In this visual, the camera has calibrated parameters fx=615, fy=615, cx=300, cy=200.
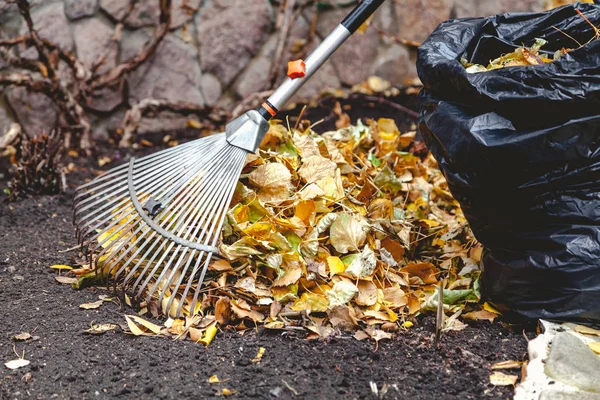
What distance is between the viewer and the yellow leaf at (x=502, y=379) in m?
1.42

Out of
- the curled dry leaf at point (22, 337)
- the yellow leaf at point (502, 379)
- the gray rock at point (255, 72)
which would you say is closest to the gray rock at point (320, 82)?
the gray rock at point (255, 72)

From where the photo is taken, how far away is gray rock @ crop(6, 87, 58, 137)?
3.17 meters

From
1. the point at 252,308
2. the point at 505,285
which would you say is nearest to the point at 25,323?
the point at 252,308

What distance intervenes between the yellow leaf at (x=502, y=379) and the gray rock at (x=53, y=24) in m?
2.66

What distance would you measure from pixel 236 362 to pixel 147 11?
2.41 meters

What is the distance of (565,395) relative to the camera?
4.46 ft

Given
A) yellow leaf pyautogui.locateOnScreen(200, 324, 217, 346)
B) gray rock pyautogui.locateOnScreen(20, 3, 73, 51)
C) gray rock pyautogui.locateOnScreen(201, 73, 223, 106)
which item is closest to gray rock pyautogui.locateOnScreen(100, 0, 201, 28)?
gray rock pyautogui.locateOnScreen(20, 3, 73, 51)

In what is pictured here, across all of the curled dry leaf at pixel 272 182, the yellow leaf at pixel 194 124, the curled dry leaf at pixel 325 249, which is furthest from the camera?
the yellow leaf at pixel 194 124

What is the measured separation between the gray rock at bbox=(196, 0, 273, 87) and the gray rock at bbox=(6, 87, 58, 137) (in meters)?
0.87

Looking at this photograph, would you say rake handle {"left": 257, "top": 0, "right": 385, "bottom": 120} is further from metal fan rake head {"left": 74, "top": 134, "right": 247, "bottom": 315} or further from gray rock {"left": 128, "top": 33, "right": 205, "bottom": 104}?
gray rock {"left": 128, "top": 33, "right": 205, "bottom": 104}

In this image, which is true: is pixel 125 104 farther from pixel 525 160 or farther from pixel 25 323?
pixel 525 160

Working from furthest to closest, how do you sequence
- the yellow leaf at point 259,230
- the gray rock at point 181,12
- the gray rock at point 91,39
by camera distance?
the gray rock at point 181,12
the gray rock at point 91,39
the yellow leaf at point 259,230

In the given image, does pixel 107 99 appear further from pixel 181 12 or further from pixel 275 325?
pixel 275 325

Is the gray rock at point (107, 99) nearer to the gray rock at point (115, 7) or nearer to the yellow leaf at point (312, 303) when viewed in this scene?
the gray rock at point (115, 7)
